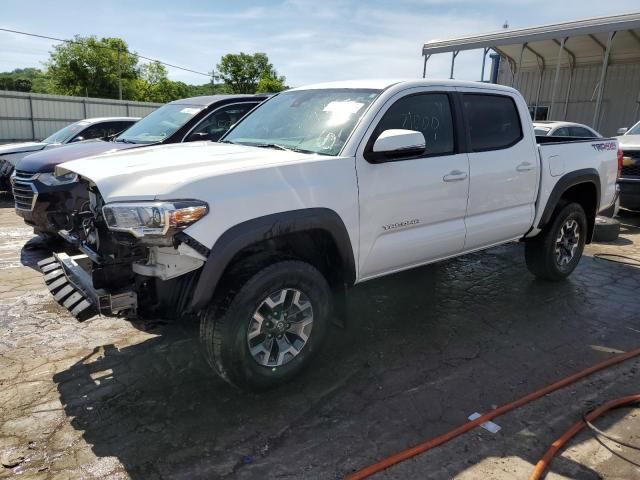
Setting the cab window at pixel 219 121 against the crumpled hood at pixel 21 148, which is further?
the crumpled hood at pixel 21 148

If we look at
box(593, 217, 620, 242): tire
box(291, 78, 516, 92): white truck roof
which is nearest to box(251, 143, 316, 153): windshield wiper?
box(291, 78, 516, 92): white truck roof

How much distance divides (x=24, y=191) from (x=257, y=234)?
4.50 meters

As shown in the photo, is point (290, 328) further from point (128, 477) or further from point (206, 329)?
point (128, 477)

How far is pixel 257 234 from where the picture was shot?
9.64ft

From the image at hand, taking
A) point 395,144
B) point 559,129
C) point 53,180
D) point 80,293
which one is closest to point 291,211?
point 395,144

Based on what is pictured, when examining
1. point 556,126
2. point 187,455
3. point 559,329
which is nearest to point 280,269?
point 187,455

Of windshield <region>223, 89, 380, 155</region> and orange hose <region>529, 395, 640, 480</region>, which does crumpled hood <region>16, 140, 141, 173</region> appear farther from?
orange hose <region>529, 395, 640, 480</region>

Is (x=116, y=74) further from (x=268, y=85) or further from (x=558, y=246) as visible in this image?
(x=558, y=246)

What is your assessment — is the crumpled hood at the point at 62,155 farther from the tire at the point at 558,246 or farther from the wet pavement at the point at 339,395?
the tire at the point at 558,246

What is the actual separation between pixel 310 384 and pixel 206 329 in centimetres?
87

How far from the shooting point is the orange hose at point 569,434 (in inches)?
103

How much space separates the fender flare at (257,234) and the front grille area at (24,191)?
12.5 ft

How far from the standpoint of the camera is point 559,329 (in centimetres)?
446

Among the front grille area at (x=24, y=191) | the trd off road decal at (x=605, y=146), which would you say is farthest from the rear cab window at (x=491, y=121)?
the front grille area at (x=24, y=191)
